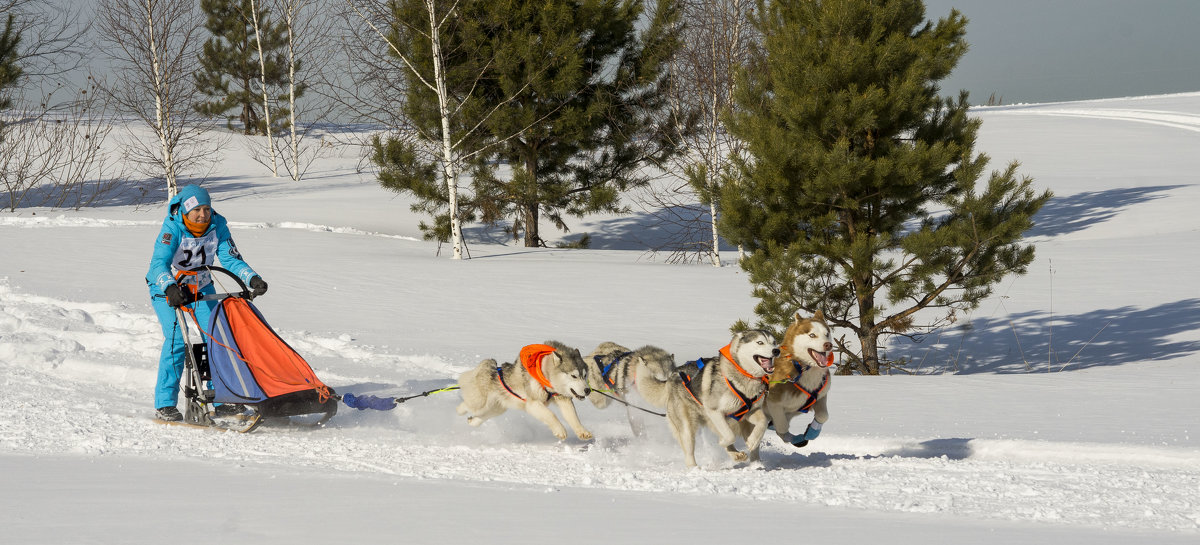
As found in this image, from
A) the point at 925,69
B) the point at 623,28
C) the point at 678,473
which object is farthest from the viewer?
the point at 623,28

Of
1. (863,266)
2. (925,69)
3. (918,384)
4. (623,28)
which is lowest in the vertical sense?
(918,384)

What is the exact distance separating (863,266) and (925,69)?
208cm

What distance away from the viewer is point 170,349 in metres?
6.12

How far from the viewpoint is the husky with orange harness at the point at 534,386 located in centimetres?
541

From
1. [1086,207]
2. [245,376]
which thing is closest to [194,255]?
[245,376]

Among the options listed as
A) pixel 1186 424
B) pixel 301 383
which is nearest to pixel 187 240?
pixel 301 383

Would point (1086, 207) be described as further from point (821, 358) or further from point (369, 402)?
point (369, 402)

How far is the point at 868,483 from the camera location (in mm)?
4355

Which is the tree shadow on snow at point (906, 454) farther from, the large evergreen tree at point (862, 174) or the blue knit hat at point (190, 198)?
the blue knit hat at point (190, 198)

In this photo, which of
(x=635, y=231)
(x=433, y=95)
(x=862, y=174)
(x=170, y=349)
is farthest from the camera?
(x=635, y=231)

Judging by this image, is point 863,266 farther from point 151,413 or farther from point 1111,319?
point 151,413

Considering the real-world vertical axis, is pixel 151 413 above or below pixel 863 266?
below

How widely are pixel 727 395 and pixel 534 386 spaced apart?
4.19 feet

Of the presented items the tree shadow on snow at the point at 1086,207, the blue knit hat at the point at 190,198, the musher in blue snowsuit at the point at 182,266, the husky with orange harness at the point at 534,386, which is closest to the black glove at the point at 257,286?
the musher in blue snowsuit at the point at 182,266
